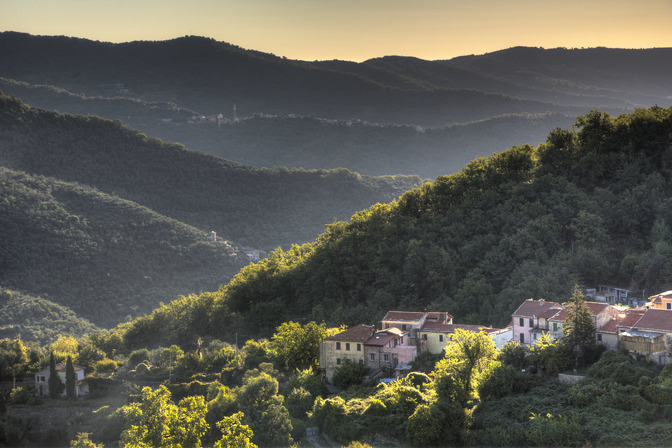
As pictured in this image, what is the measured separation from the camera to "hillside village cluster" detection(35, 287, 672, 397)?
1247 inches

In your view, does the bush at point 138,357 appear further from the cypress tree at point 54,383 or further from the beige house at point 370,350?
the beige house at point 370,350

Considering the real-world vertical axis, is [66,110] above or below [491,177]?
above

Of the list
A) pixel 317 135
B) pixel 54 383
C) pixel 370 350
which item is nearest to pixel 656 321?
pixel 370 350

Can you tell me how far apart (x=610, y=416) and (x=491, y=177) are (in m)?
32.2

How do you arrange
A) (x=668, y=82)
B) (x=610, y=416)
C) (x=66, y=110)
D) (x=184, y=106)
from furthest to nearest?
(x=668, y=82) → (x=184, y=106) → (x=66, y=110) → (x=610, y=416)

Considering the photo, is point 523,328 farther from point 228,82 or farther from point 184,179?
point 228,82

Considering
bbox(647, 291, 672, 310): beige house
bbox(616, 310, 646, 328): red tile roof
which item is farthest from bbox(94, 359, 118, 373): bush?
bbox(647, 291, 672, 310): beige house

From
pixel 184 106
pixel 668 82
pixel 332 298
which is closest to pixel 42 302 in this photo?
pixel 332 298

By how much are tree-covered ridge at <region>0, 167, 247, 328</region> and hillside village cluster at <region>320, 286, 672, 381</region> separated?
3082 centimetres

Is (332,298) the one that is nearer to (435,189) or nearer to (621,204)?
(435,189)

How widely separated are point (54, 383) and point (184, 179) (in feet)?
165

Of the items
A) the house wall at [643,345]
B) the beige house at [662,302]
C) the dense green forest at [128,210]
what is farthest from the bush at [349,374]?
Result: the dense green forest at [128,210]

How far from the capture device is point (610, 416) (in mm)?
27188

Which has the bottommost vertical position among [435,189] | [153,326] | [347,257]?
[153,326]
